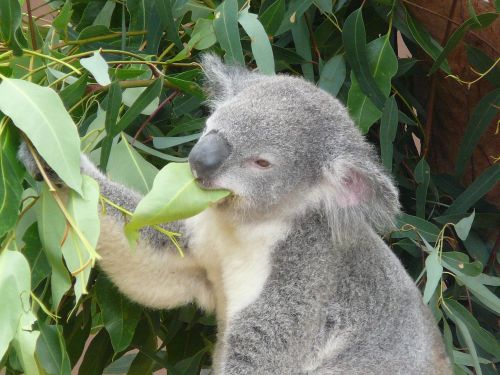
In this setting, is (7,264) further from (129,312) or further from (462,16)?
(462,16)

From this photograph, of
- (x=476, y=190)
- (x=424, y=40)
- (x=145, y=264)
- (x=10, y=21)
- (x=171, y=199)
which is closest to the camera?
(x=171, y=199)

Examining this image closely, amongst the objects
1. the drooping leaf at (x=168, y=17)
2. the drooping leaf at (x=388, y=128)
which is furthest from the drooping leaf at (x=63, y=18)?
the drooping leaf at (x=388, y=128)

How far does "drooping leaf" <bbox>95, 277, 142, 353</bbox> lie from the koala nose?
67cm

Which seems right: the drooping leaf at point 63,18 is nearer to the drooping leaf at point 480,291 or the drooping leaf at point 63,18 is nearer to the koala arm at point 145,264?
the koala arm at point 145,264

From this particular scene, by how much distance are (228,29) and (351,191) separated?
2.29 feet

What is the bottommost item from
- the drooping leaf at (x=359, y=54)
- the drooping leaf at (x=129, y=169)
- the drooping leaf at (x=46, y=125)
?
the drooping leaf at (x=129, y=169)

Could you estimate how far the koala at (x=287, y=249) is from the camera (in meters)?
2.42

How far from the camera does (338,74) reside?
3158 mm

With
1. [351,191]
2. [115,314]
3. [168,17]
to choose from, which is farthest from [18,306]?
[168,17]

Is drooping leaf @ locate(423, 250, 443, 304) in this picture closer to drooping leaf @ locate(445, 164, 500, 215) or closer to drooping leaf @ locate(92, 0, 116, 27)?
drooping leaf @ locate(445, 164, 500, 215)

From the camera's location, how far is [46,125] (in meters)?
Answer: 2.09

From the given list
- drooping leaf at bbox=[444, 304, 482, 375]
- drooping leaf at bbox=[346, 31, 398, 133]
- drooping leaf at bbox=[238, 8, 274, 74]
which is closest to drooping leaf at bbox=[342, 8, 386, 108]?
drooping leaf at bbox=[346, 31, 398, 133]

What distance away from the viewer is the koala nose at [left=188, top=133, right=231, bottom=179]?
7.39 feet

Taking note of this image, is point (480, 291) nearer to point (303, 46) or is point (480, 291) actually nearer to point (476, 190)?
point (476, 190)
